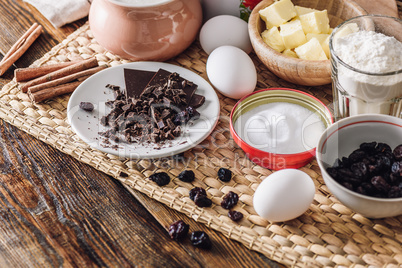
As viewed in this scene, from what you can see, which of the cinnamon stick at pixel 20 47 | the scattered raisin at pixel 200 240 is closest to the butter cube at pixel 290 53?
the scattered raisin at pixel 200 240

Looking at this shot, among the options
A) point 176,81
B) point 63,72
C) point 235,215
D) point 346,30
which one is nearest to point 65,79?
point 63,72

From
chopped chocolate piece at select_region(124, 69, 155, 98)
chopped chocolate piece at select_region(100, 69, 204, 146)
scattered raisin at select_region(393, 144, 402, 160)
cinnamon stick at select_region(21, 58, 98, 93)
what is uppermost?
cinnamon stick at select_region(21, 58, 98, 93)

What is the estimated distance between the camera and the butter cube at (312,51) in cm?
137

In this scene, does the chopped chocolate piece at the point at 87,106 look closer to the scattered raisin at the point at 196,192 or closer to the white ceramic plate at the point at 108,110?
the white ceramic plate at the point at 108,110

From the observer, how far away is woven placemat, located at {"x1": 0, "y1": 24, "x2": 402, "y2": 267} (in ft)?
3.58

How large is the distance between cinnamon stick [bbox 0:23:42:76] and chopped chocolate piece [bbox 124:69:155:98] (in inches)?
16.6

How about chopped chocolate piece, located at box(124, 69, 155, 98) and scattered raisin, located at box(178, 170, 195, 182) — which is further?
chopped chocolate piece, located at box(124, 69, 155, 98)

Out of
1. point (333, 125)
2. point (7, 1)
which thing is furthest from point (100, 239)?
point (7, 1)

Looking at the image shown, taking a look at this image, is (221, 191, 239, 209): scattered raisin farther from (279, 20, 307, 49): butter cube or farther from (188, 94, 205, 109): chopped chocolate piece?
(279, 20, 307, 49): butter cube

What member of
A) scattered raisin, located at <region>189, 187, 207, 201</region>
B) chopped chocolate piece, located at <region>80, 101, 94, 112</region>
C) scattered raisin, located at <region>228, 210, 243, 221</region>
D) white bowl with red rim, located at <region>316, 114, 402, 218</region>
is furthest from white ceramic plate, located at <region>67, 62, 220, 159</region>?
white bowl with red rim, located at <region>316, 114, 402, 218</region>

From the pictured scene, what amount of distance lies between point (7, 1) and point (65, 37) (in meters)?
0.35

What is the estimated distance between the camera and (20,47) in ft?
5.49

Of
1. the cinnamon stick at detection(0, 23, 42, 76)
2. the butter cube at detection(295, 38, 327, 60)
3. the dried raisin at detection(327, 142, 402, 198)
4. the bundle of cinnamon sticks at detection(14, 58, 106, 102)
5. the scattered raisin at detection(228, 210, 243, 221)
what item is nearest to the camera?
the dried raisin at detection(327, 142, 402, 198)

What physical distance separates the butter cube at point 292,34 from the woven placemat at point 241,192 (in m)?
0.13
